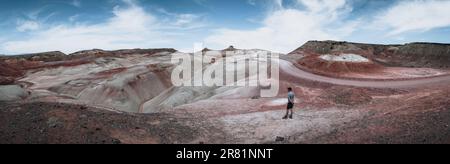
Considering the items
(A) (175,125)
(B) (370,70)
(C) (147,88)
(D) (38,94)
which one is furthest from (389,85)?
(D) (38,94)

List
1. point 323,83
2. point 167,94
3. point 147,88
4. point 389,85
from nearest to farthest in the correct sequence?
point 389,85
point 323,83
point 167,94
point 147,88

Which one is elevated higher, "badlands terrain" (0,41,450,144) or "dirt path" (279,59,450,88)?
"dirt path" (279,59,450,88)

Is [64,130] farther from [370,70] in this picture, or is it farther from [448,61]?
[448,61]

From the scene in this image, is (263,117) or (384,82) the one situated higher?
(384,82)

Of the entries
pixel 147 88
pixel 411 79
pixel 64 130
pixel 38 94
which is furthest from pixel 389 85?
pixel 38 94

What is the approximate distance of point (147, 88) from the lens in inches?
1957

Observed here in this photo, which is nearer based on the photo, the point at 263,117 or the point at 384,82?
the point at 263,117

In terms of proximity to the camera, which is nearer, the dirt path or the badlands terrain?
the badlands terrain

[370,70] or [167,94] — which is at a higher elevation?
[370,70]

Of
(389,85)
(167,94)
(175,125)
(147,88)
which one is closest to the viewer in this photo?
(175,125)

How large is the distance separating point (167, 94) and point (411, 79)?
27.1m

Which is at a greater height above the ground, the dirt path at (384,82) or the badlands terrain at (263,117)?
the dirt path at (384,82)

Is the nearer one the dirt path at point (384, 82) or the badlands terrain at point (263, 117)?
the badlands terrain at point (263, 117)

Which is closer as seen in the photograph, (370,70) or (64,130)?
(64,130)
